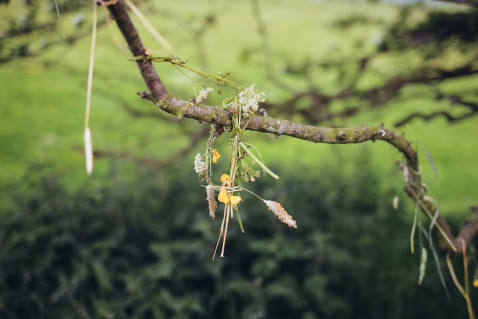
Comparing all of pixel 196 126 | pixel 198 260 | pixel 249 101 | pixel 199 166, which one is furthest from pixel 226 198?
pixel 196 126

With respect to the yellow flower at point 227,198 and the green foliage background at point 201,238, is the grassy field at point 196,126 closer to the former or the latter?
the green foliage background at point 201,238

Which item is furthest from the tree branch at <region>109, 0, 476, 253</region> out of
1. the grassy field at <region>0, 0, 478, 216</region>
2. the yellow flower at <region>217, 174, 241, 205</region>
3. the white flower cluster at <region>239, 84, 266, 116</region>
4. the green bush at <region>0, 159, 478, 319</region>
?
the grassy field at <region>0, 0, 478, 216</region>

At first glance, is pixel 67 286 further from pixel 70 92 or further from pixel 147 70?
pixel 70 92

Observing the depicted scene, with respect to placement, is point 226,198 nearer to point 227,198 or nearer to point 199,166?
point 227,198

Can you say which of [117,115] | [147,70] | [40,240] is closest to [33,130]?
[117,115]

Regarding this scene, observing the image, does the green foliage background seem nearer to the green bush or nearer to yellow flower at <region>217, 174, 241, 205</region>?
the green bush

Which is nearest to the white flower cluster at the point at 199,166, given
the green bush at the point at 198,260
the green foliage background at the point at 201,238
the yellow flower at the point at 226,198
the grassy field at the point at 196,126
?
the yellow flower at the point at 226,198
